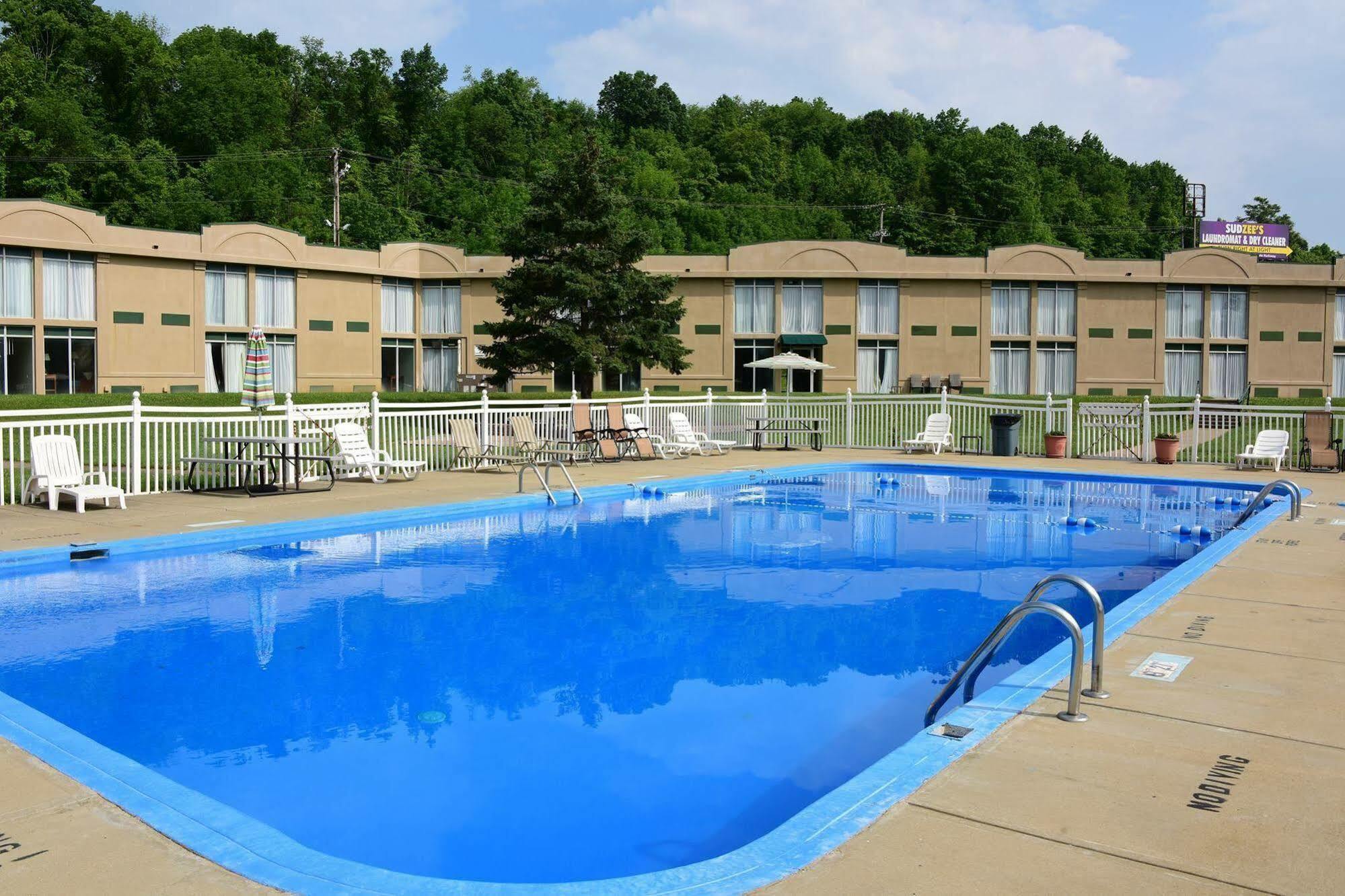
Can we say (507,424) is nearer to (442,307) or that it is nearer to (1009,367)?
(442,307)

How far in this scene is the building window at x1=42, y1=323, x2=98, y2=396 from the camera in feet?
115

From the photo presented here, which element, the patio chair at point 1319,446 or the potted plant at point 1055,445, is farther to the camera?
the potted plant at point 1055,445

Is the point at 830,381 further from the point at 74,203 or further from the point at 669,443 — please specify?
the point at 74,203

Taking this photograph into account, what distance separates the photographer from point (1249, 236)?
2672 inches

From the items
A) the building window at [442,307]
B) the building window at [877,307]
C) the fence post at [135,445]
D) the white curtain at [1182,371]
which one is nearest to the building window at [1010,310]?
the building window at [877,307]

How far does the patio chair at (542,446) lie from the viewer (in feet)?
61.9

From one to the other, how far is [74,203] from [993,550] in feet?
178

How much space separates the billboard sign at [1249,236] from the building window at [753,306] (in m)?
37.3

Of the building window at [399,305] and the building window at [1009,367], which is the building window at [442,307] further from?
the building window at [1009,367]

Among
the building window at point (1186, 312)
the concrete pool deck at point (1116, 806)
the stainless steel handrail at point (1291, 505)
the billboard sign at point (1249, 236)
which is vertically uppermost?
the billboard sign at point (1249, 236)

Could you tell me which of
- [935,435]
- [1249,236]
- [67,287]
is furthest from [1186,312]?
[67,287]

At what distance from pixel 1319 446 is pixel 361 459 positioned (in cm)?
1660

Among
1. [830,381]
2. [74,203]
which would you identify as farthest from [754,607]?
[74,203]

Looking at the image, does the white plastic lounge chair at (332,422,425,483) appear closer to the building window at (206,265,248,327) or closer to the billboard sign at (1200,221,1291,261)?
the building window at (206,265,248,327)
